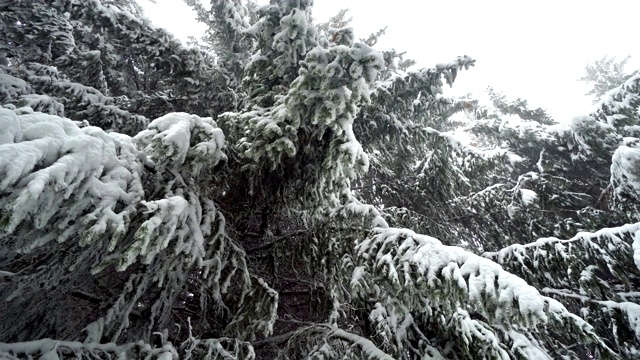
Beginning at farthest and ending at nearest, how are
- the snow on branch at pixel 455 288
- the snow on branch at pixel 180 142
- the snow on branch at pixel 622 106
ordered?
the snow on branch at pixel 622 106 → the snow on branch at pixel 180 142 → the snow on branch at pixel 455 288

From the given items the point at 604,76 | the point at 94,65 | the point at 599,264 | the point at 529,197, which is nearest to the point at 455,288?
the point at 599,264

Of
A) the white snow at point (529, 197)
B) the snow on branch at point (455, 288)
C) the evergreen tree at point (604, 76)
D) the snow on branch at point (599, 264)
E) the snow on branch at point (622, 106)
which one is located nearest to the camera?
the snow on branch at point (455, 288)

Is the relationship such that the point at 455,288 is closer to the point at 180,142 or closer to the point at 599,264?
the point at 599,264

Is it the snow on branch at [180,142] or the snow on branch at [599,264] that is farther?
the snow on branch at [599,264]

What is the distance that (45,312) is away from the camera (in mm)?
2354

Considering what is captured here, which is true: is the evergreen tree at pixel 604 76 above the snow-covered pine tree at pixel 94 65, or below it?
above

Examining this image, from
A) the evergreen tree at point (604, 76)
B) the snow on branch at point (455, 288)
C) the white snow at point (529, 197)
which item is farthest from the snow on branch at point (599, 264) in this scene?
the evergreen tree at point (604, 76)

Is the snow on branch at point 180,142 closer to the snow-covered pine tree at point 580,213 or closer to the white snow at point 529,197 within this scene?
the snow-covered pine tree at point 580,213

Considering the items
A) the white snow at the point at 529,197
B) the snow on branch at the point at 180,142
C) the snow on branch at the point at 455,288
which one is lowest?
the snow on branch at the point at 455,288

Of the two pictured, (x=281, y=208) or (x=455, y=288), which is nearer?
(x=455, y=288)

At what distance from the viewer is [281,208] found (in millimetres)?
4160

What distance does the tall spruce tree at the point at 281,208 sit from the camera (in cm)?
177

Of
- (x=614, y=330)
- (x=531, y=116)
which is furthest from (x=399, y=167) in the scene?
(x=531, y=116)

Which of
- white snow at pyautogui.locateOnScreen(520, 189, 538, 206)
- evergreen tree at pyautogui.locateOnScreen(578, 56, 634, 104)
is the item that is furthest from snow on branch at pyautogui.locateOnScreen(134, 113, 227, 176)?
evergreen tree at pyautogui.locateOnScreen(578, 56, 634, 104)
